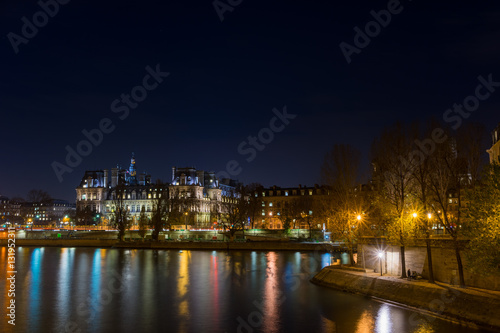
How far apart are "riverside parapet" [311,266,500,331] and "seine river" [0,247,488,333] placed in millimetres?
674

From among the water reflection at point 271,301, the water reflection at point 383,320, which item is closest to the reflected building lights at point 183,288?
the water reflection at point 271,301

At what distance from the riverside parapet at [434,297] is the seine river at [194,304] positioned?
674 millimetres

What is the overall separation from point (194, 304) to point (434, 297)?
13.2 meters

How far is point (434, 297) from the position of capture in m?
23.5

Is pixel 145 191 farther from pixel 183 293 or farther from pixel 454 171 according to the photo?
pixel 454 171

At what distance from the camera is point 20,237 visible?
94.7 meters

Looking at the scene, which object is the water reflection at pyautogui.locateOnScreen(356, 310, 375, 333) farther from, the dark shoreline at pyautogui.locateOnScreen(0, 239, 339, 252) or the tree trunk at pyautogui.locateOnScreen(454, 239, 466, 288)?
the dark shoreline at pyautogui.locateOnScreen(0, 239, 339, 252)

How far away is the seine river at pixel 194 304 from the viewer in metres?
22.2

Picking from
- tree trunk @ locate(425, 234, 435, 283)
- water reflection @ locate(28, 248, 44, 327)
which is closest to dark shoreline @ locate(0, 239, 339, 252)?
water reflection @ locate(28, 248, 44, 327)

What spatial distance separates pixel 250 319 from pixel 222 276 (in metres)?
17.0

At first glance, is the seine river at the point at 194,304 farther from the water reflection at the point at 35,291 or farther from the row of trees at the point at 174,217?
the row of trees at the point at 174,217

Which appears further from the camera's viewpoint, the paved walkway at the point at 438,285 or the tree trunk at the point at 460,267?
the tree trunk at the point at 460,267

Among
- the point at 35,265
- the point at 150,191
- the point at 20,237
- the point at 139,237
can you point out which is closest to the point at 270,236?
the point at 139,237

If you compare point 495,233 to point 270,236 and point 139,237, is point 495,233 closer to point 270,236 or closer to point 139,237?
point 270,236
